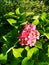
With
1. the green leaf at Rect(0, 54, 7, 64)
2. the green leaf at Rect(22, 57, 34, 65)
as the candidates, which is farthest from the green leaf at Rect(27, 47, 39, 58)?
the green leaf at Rect(0, 54, 7, 64)

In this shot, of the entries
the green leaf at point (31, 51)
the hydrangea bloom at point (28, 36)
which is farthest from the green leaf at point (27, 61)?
the hydrangea bloom at point (28, 36)

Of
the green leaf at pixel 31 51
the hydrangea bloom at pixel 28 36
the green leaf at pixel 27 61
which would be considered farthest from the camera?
the hydrangea bloom at pixel 28 36

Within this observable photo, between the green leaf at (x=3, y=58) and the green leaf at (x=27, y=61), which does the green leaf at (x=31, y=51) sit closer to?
the green leaf at (x=27, y=61)

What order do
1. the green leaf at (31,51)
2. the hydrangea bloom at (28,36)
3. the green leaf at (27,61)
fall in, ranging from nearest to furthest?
the green leaf at (27,61) < the green leaf at (31,51) < the hydrangea bloom at (28,36)

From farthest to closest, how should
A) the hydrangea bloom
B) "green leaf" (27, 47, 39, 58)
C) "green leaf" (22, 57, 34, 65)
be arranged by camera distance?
the hydrangea bloom → "green leaf" (27, 47, 39, 58) → "green leaf" (22, 57, 34, 65)

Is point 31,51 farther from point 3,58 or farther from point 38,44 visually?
point 3,58

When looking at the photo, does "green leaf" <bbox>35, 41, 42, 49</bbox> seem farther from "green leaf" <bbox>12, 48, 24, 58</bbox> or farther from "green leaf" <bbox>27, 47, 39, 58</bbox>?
"green leaf" <bbox>12, 48, 24, 58</bbox>

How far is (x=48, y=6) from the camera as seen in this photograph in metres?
5.84

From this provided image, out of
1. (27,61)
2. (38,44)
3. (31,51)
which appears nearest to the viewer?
(27,61)

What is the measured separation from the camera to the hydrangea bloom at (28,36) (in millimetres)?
3809

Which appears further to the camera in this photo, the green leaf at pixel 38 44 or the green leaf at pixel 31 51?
the green leaf at pixel 38 44

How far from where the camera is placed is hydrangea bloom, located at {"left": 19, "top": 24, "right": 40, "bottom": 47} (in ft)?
12.5

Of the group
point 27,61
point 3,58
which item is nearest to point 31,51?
point 27,61

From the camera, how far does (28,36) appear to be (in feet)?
12.5
